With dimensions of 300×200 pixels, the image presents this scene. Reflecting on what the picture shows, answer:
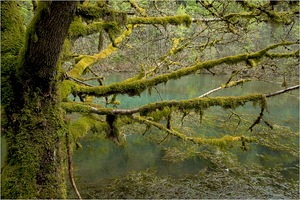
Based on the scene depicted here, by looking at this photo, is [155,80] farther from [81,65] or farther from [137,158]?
[137,158]

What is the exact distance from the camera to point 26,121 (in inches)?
106

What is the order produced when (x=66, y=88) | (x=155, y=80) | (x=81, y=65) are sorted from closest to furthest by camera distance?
(x=155, y=80) → (x=66, y=88) → (x=81, y=65)

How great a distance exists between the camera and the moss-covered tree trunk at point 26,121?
2625mm

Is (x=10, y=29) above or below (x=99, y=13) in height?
below

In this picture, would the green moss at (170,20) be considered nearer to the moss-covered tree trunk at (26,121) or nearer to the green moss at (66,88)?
the green moss at (66,88)

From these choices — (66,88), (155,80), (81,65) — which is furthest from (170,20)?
(81,65)

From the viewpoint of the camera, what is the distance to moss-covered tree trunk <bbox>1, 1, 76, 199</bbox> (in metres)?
2.62

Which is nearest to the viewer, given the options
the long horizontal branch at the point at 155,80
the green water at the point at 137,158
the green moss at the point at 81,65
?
the long horizontal branch at the point at 155,80

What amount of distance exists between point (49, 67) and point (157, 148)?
8720mm

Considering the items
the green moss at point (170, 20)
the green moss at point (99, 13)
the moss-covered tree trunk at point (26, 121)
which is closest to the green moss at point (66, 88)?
the moss-covered tree trunk at point (26, 121)

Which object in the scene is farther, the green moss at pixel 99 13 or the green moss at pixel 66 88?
the green moss at pixel 66 88

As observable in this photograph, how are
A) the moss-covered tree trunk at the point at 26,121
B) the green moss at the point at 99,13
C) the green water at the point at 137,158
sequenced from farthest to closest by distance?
the green water at the point at 137,158
the moss-covered tree trunk at the point at 26,121
the green moss at the point at 99,13

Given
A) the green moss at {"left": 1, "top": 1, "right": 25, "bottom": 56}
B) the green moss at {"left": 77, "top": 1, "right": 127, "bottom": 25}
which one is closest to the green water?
the green moss at {"left": 1, "top": 1, "right": 25, "bottom": 56}

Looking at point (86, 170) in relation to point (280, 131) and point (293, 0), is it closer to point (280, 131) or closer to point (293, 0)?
point (293, 0)
